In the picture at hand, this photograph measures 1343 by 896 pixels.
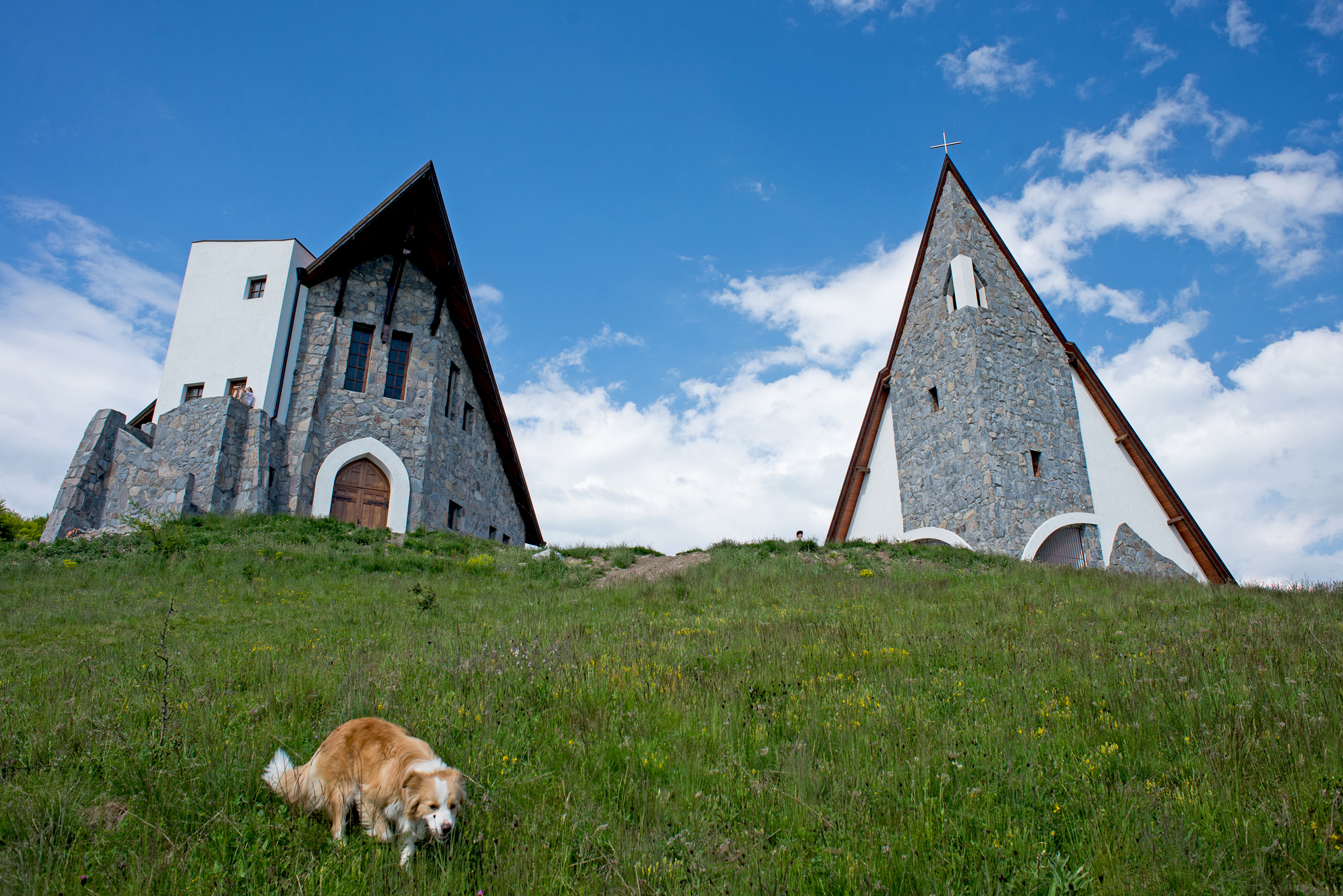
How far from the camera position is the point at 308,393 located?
1822cm

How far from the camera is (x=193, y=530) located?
48.2ft

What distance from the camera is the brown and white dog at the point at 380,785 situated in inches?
113

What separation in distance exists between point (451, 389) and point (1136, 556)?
20751mm

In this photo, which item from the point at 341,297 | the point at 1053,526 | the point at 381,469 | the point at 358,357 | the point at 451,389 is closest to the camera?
the point at 1053,526

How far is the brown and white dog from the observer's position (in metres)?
2.86

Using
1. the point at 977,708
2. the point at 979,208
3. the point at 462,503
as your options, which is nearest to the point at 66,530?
the point at 462,503

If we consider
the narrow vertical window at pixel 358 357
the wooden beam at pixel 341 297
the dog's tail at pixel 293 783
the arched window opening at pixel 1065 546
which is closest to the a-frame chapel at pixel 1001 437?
the arched window opening at pixel 1065 546

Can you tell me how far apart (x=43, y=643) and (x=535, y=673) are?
19.3 ft

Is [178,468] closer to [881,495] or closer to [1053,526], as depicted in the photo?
[881,495]

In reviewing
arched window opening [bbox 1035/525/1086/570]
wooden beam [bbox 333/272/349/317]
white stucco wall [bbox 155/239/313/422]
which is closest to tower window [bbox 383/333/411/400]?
wooden beam [bbox 333/272/349/317]

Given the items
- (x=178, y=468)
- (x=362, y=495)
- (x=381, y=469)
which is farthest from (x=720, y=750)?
(x=178, y=468)

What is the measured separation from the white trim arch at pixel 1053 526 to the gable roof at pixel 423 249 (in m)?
17.1

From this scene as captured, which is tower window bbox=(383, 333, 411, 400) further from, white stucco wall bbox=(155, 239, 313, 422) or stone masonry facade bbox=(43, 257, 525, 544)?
white stucco wall bbox=(155, 239, 313, 422)

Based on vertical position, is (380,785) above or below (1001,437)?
below
